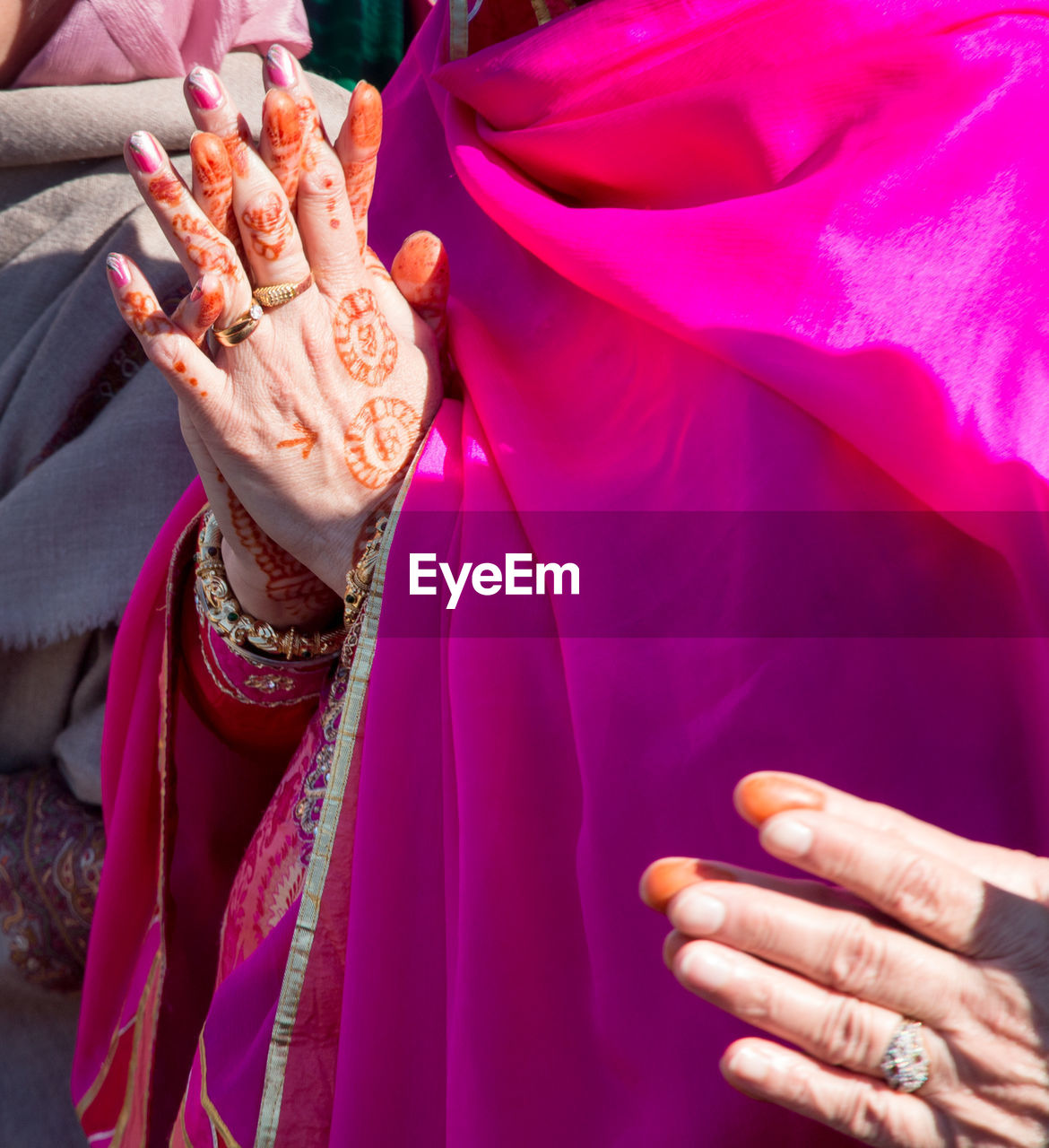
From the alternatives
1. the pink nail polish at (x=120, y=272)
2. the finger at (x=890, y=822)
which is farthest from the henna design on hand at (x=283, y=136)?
the finger at (x=890, y=822)

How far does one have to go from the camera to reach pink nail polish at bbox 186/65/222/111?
2.26 feet

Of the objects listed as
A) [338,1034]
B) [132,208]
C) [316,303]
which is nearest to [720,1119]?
[338,1034]

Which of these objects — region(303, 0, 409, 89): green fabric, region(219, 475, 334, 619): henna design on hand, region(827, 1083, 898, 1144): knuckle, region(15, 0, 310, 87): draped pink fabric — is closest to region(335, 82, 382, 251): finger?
region(219, 475, 334, 619): henna design on hand

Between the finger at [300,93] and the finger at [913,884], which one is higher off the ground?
the finger at [300,93]

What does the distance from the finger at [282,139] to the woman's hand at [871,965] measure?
0.52m

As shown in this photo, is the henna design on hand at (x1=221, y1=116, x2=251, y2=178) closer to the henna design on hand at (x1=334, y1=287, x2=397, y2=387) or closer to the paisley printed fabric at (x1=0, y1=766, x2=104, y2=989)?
the henna design on hand at (x1=334, y1=287, x2=397, y2=387)

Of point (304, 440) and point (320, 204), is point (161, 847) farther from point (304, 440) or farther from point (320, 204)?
point (320, 204)

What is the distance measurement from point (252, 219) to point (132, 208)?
70 cm

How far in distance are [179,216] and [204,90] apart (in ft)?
0.26

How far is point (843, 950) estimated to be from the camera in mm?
448

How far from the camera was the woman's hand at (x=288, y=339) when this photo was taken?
71cm

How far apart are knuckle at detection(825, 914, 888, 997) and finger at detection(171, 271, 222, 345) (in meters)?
0.53

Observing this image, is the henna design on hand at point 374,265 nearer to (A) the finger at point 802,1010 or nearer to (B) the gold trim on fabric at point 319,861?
(B) the gold trim on fabric at point 319,861
